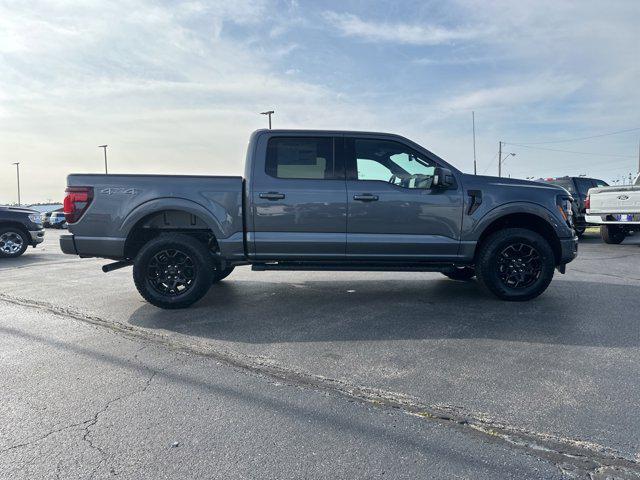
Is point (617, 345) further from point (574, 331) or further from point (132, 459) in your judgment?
point (132, 459)

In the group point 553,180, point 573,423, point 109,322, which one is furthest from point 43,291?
point 553,180

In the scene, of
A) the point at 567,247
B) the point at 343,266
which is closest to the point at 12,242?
the point at 343,266

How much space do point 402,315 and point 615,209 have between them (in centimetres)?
921

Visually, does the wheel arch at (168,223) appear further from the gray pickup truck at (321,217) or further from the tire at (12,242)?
the tire at (12,242)

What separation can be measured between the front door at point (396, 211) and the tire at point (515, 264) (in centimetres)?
43

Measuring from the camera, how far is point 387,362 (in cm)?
369

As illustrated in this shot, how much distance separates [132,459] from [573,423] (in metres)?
2.49

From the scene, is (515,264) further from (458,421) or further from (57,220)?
(57,220)

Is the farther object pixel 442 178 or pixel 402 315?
pixel 442 178

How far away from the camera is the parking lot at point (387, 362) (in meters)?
2.47

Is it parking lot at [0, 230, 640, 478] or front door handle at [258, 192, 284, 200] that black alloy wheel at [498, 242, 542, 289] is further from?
front door handle at [258, 192, 284, 200]

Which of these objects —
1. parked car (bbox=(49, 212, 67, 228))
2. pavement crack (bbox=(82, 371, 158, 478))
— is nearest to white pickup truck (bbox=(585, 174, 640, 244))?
pavement crack (bbox=(82, 371, 158, 478))

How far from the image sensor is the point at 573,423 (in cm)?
270

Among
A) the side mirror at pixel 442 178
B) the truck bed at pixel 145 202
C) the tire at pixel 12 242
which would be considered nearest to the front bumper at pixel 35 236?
the tire at pixel 12 242
